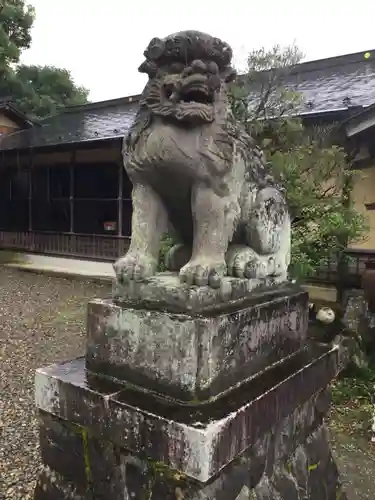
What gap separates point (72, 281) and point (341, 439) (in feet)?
24.3

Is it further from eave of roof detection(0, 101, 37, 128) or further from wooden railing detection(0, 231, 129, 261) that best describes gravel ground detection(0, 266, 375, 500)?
eave of roof detection(0, 101, 37, 128)

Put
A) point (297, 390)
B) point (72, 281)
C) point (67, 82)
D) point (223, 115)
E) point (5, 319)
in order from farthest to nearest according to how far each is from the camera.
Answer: point (67, 82) < point (72, 281) < point (5, 319) < point (297, 390) < point (223, 115)

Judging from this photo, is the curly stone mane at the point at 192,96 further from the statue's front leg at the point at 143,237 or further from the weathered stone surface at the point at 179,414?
the weathered stone surface at the point at 179,414

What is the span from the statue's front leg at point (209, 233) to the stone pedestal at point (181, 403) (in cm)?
10

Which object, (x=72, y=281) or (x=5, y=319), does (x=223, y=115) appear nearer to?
(x=5, y=319)

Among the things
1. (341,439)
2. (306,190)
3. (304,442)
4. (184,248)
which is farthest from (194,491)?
(306,190)

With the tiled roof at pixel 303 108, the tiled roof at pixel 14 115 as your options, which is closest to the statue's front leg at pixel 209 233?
the tiled roof at pixel 303 108

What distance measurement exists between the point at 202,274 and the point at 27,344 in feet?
14.9

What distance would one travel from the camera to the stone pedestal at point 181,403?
1.42 m

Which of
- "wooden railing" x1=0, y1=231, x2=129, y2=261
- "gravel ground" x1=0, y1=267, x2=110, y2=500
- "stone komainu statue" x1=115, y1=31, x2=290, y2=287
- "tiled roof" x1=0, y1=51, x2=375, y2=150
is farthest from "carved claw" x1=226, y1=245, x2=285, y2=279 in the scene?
"wooden railing" x1=0, y1=231, x2=129, y2=261

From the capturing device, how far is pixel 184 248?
2018mm

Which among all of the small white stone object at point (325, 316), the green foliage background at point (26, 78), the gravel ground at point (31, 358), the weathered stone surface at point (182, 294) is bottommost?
the gravel ground at point (31, 358)

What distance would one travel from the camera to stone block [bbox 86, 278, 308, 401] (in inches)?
57.6

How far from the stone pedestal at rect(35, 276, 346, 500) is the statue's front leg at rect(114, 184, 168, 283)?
0.08 meters
